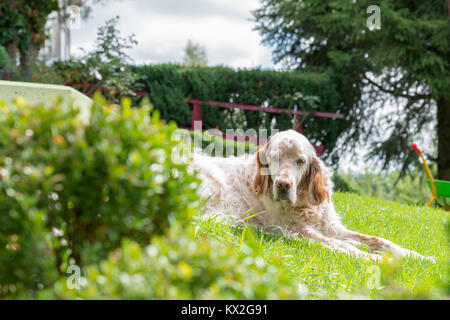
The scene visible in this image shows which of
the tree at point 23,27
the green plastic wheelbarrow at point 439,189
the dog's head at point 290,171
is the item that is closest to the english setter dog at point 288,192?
→ the dog's head at point 290,171

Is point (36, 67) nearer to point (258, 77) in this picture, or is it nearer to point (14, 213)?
point (258, 77)

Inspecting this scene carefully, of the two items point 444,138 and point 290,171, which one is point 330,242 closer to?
point 290,171

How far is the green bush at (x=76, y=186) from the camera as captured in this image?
140 centimetres

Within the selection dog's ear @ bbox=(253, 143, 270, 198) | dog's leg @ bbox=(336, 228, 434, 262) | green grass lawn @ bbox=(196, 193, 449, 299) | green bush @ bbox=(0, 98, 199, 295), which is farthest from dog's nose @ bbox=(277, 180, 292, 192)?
green bush @ bbox=(0, 98, 199, 295)

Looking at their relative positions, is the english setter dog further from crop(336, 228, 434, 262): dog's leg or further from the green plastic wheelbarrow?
the green plastic wheelbarrow

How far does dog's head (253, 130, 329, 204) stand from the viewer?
3.41 m

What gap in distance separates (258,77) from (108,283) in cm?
943

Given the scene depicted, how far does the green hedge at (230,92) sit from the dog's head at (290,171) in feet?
21.3

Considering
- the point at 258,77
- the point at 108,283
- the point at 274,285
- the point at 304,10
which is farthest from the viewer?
the point at 304,10

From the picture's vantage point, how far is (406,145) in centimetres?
1159

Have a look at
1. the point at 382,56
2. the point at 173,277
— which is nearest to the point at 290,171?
the point at 173,277

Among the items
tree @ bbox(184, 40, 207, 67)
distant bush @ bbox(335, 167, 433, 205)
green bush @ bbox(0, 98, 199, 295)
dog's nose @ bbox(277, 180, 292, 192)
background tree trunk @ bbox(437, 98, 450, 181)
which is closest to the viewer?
green bush @ bbox(0, 98, 199, 295)

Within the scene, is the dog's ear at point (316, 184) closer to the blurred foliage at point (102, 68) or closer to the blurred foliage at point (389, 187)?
the blurred foliage at point (102, 68)
